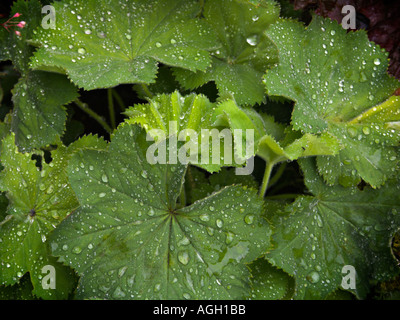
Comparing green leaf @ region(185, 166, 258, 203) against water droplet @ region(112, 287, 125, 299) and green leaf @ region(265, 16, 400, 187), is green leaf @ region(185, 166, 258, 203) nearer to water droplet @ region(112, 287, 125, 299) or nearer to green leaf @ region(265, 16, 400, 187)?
green leaf @ region(265, 16, 400, 187)

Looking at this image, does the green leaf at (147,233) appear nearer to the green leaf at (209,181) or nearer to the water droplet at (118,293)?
the water droplet at (118,293)

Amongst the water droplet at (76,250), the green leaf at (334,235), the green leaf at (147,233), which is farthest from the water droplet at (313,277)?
the water droplet at (76,250)

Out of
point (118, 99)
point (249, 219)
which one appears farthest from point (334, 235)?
point (118, 99)

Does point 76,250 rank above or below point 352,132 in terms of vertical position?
below

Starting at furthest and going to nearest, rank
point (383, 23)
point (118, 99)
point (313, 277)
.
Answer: point (118, 99) → point (383, 23) → point (313, 277)

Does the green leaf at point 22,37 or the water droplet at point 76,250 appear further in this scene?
the green leaf at point 22,37

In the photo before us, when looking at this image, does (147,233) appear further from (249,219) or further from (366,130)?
(366,130)
